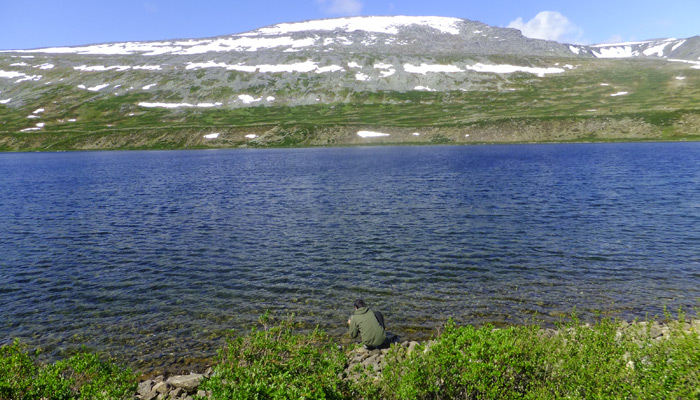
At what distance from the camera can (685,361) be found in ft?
31.8

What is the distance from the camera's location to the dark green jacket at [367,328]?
1712 cm

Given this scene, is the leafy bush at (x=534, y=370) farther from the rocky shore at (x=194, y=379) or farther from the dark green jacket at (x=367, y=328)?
the dark green jacket at (x=367, y=328)

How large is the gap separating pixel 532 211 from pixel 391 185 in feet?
76.8

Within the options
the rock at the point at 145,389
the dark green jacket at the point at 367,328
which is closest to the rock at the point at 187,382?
the rock at the point at 145,389

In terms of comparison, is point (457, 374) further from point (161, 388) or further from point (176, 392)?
point (161, 388)

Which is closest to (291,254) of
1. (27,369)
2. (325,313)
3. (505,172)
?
(325,313)

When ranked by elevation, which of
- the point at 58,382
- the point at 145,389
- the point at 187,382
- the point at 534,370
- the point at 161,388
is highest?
the point at 58,382

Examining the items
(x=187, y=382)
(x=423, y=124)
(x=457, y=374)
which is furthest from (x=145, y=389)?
(x=423, y=124)

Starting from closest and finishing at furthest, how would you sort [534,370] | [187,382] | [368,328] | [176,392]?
[534,370] < [176,392] < [187,382] < [368,328]

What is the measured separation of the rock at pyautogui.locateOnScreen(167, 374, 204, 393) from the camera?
1412cm

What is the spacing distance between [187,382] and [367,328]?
7159 mm

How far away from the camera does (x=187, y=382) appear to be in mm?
14320

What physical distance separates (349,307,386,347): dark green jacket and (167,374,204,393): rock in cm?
645

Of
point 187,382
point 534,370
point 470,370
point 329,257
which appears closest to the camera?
point 470,370
